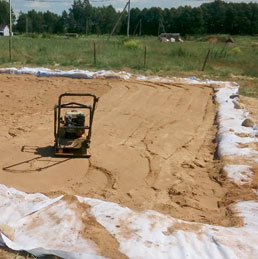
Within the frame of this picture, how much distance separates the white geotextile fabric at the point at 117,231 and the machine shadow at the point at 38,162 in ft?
2.91

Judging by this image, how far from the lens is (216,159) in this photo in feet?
18.9

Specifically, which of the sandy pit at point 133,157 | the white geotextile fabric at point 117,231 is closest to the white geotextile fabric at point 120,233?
the white geotextile fabric at point 117,231

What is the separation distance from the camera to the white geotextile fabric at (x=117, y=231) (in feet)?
10.5

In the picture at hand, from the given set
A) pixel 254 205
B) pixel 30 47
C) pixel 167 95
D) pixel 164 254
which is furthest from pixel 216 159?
pixel 30 47

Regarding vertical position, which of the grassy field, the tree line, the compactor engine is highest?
the tree line

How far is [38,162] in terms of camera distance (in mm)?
5371

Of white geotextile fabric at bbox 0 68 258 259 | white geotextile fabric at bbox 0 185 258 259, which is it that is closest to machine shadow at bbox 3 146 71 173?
white geotextile fabric at bbox 0 68 258 259

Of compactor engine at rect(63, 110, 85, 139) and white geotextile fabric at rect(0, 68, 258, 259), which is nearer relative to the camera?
white geotextile fabric at rect(0, 68, 258, 259)

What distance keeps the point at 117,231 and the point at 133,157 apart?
2.34m

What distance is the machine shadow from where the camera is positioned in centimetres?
513

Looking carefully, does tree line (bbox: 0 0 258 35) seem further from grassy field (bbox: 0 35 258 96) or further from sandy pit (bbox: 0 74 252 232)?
sandy pit (bbox: 0 74 252 232)

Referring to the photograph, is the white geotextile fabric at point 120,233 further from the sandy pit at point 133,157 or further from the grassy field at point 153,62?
the grassy field at point 153,62

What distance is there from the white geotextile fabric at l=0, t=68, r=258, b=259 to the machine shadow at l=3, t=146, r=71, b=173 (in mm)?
888

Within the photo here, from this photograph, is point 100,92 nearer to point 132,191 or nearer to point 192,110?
point 192,110
